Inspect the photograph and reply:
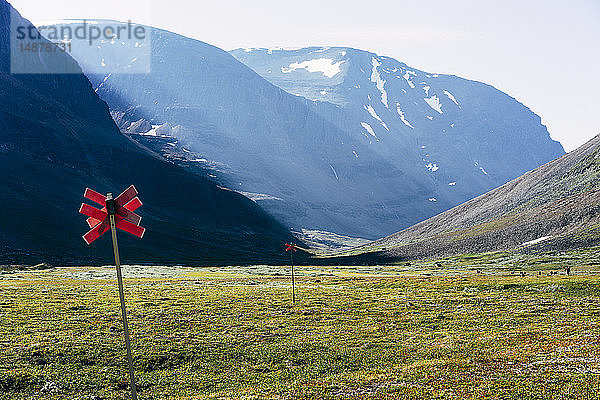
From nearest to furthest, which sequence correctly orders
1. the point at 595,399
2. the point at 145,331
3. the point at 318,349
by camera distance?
the point at 595,399, the point at 318,349, the point at 145,331

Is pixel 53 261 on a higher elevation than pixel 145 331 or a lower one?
higher

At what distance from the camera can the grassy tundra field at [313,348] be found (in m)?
26.7

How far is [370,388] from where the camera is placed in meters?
26.4

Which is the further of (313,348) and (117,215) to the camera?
(313,348)

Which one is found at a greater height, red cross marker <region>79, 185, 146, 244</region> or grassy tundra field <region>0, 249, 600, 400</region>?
red cross marker <region>79, 185, 146, 244</region>

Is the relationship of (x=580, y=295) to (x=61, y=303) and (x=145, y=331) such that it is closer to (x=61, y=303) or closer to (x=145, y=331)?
(x=145, y=331)

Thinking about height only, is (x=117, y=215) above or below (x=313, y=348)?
above

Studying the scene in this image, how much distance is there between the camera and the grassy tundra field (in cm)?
2667

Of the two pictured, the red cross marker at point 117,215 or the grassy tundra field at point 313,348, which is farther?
the grassy tundra field at point 313,348

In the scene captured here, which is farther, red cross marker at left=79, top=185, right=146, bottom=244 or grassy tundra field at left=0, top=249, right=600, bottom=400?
grassy tundra field at left=0, top=249, right=600, bottom=400

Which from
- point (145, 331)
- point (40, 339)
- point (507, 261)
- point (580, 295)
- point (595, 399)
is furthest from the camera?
point (507, 261)

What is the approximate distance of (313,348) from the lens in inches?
1446

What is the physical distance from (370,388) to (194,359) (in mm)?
14502

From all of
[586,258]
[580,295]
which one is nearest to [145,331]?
[580,295]
